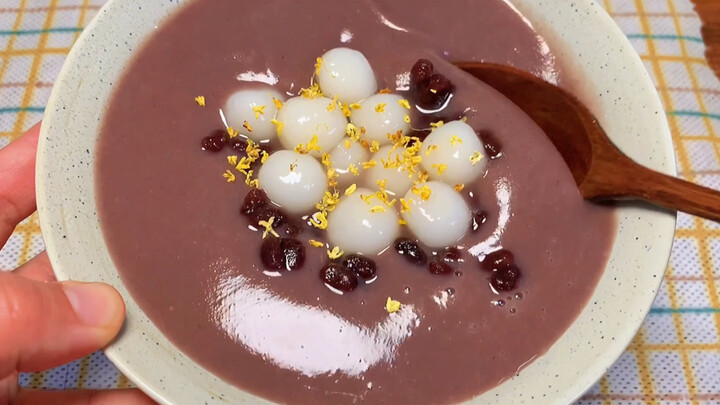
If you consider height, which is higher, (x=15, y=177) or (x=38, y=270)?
(x=15, y=177)

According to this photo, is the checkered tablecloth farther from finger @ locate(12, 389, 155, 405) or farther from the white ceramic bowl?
the white ceramic bowl

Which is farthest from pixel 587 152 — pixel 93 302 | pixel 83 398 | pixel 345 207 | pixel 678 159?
pixel 83 398

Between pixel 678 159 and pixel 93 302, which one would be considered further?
pixel 678 159

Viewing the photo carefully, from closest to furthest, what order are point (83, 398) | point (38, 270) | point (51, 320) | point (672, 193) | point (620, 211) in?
point (51, 320)
point (672, 193)
point (620, 211)
point (83, 398)
point (38, 270)

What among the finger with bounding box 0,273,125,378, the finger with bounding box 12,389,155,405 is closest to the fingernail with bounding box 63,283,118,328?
the finger with bounding box 0,273,125,378

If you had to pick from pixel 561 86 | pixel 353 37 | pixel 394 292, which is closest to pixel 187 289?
pixel 394 292

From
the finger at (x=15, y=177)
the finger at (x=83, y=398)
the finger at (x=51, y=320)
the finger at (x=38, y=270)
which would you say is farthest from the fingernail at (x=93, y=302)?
the finger at (x=15, y=177)

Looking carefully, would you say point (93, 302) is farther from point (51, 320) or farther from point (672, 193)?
point (672, 193)
